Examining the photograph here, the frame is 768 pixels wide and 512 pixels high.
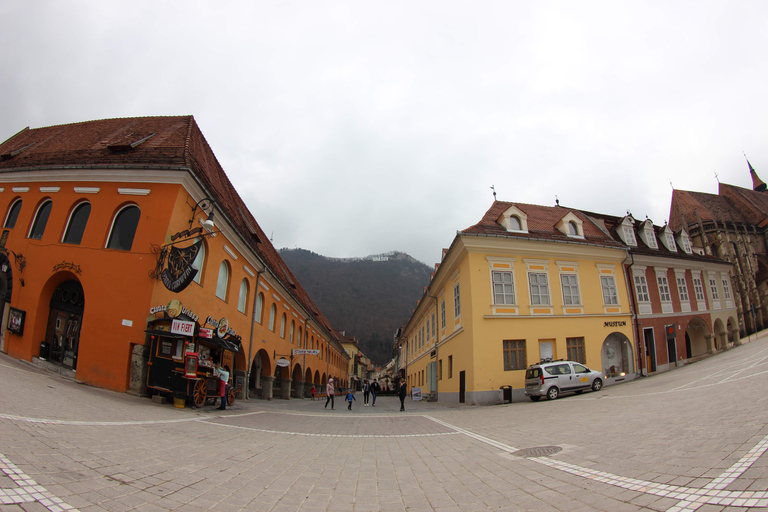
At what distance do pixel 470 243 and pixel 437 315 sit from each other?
→ 1026cm

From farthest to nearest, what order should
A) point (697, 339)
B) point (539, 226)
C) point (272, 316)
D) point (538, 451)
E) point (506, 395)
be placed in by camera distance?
point (697, 339)
point (272, 316)
point (539, 226)
point (506, 395)
point (538, 451)

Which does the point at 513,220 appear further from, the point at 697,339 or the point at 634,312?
the point at 697,339

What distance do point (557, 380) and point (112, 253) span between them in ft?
64.0

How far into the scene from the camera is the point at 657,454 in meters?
5.02

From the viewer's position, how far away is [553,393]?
1703 centimetres

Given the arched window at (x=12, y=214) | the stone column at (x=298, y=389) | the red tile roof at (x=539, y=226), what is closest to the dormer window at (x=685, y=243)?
the red tile roof at (x=539, y=226)

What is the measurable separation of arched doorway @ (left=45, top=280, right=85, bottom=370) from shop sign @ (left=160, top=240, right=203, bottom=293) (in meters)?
4.93

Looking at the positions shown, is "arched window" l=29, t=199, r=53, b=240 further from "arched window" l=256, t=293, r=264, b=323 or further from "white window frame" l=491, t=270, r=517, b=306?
"white window frame" l=491, t=270, r=517, b=306

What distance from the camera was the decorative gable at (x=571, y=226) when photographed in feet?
74.7

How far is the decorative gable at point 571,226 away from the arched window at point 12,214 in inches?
1113

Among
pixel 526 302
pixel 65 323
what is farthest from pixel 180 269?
pixel 526 302

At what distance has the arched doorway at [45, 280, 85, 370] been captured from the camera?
13.7 metres

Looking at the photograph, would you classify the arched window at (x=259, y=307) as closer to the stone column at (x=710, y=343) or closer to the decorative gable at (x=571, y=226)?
the decorative gable at (x=571, y=226)

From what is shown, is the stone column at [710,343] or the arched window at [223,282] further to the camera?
the stone column at [710,343]
